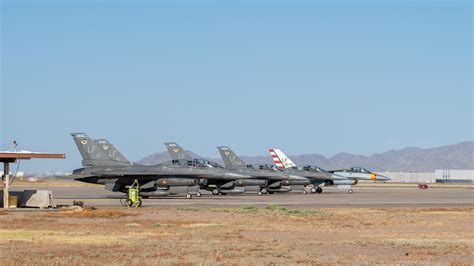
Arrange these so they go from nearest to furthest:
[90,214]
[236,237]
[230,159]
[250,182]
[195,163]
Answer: [236,237], [90,214], [195,163], [250,182], [230,159]

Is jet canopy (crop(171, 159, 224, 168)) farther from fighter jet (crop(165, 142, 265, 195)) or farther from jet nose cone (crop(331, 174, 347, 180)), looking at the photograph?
jet nose cone (crop(331, 174, 347, 180))

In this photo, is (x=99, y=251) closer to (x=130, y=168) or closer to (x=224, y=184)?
(x=130, y=168)

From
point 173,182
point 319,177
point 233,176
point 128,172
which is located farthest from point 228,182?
point 319,177

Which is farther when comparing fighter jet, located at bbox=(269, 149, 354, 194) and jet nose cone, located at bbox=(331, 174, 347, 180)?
jet nose cone, located at bbox=(331, 174, 347, 180)

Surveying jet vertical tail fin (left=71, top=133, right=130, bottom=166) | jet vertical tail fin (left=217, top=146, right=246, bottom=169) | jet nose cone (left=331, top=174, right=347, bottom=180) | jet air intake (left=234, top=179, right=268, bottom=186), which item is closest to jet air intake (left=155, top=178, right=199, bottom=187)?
jet vertical tail fin (left=71, top=133, right=130, bottom=166)

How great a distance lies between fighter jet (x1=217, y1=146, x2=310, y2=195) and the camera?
74.4 m

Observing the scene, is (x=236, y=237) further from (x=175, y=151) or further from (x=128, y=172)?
(x=175, y=151)

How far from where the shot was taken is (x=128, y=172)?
206 feet

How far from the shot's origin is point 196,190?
210 ft

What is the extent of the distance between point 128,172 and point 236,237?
3326cm

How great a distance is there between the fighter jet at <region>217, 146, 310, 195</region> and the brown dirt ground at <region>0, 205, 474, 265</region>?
28.7 meters

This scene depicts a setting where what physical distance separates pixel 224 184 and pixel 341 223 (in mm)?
33023

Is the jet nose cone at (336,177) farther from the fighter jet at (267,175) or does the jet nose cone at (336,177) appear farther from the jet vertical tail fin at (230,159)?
the jet vertical tail fin at (230,159)

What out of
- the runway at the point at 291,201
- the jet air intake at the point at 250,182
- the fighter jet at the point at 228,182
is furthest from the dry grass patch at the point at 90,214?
the jet air intake at the point at 250,182
